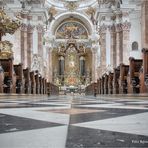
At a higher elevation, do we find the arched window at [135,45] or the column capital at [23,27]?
the column capital at [23,27]

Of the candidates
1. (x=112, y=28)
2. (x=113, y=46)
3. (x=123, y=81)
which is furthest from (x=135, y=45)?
(x=123, y=81)

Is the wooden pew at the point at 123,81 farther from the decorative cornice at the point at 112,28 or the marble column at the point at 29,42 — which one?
the marble column at the point at 29,42

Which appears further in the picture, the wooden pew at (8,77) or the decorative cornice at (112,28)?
the decorative cornice at (112,28)

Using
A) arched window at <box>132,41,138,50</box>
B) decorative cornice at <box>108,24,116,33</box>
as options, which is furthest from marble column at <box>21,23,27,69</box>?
arched window at <box>132,41,138,50</box>

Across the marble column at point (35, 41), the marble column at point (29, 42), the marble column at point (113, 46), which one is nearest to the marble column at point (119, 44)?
the marble column at point (113, 46)

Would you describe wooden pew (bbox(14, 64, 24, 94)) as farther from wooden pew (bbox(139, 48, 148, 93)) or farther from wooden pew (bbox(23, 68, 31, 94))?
wooden pew (bbox(139, 48, 148, 93))

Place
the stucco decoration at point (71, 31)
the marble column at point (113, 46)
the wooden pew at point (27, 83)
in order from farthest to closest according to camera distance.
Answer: the stucco decoration at point (71, 31) → the marble column at point (113, 46) → the wooden pew at point (27, 83)

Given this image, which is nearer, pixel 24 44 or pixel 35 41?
pixel 24 44

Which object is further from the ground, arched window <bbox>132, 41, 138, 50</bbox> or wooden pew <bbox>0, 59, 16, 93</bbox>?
arched window <bbox>132, 41, 138, 50</bbox>

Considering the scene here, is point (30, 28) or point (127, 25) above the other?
point (30, 28)

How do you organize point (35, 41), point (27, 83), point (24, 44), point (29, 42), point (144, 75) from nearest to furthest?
point (144, 75) < point (27, 83) < point (24, 44) < point (29, 42) < point (35, 41)

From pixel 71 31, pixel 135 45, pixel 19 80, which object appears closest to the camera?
pixel 19 80

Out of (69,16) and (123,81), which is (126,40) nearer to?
(123,81)

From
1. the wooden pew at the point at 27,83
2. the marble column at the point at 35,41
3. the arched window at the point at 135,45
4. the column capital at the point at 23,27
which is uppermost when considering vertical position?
the column capital at the point at 23,27
